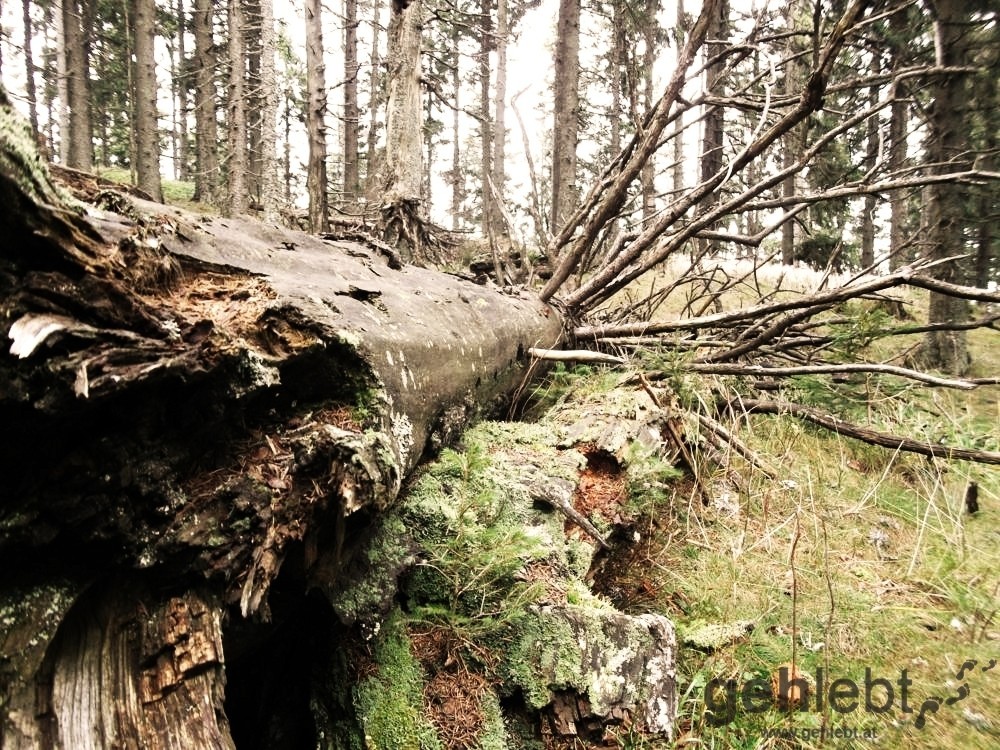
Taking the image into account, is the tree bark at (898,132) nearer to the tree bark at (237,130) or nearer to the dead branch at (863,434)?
the dead branch at (863,434)

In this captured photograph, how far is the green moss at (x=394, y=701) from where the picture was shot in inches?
64.5

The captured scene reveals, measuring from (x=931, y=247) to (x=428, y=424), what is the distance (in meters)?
6.52

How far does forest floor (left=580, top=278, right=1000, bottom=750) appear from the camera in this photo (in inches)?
Answer: 74.1

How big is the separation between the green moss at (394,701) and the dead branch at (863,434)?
2.67 meters

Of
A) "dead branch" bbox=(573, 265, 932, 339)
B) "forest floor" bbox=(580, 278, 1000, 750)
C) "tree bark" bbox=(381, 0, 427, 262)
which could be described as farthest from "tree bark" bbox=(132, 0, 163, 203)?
"forest floor" bbox=(580, 278, 1000, 750)

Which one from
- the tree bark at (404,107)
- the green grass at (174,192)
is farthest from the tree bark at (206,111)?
the tree bark at (404,107)

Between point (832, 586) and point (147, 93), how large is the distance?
51.4 ft

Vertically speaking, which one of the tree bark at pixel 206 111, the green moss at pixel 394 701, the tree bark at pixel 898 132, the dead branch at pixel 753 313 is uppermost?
the tree bark at pixel 206 111

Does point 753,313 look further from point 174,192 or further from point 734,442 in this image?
point 174,192

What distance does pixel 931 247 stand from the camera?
6.00 meters

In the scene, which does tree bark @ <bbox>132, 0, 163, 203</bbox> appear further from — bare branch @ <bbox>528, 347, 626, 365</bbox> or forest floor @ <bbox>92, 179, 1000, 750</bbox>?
forest floor @ <bbox>92, 179, 1000, 750</bbox>

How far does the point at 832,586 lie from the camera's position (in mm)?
2523

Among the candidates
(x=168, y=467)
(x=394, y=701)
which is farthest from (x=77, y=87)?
(x=394, y=701)

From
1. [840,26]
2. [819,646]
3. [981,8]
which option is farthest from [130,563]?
[981,8]
